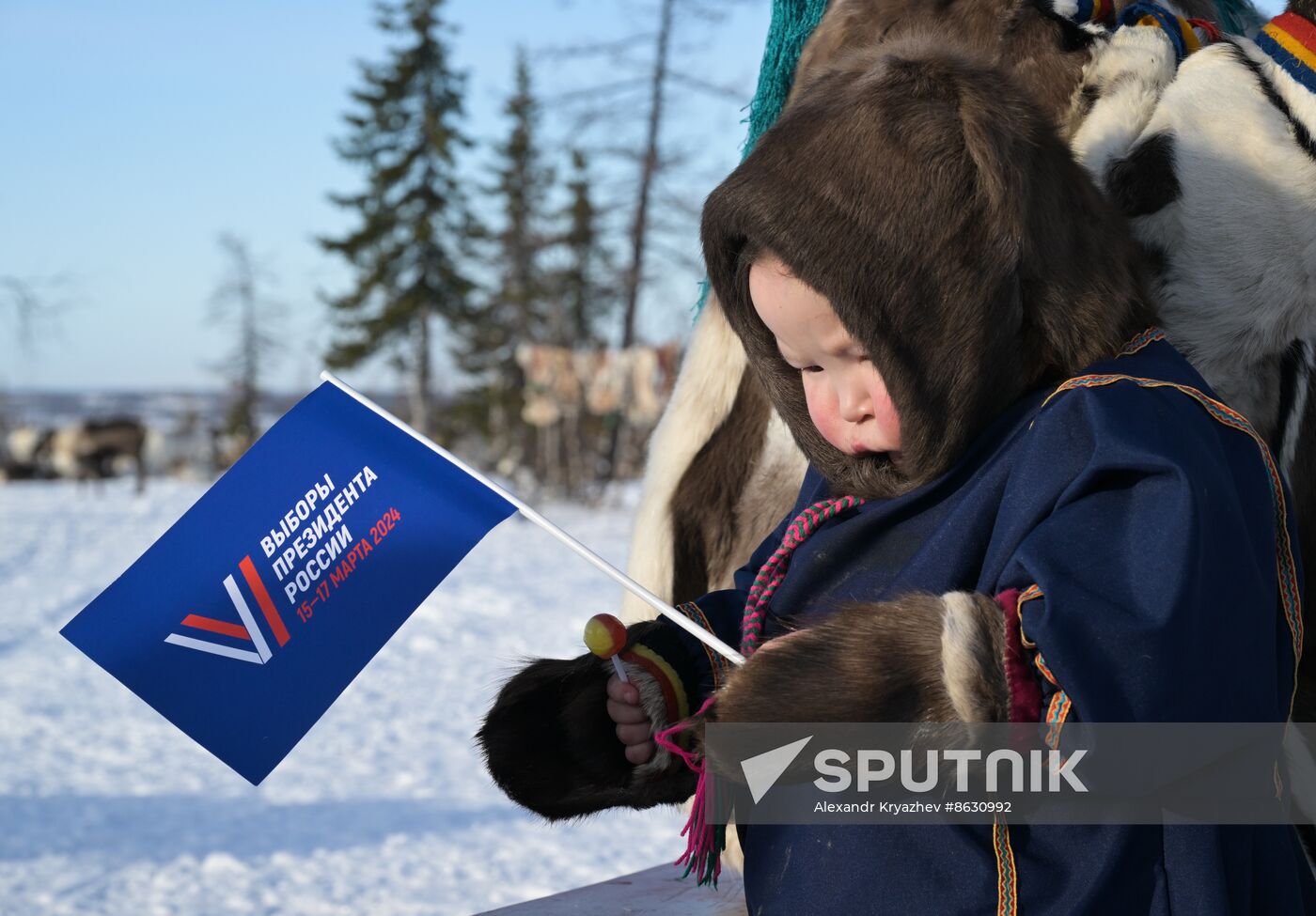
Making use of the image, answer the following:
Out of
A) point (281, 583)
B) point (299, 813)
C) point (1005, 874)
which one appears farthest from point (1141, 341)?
point (299, 813)

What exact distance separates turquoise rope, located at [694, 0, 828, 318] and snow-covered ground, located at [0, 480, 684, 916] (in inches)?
72.4

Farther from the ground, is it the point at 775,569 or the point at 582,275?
the point at 775,569

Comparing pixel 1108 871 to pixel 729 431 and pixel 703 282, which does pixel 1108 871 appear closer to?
pixel 729 431

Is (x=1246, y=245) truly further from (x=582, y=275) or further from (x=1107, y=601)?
(x=582, y=275)

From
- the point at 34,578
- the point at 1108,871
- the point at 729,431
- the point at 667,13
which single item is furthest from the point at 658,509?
the point at 667,13

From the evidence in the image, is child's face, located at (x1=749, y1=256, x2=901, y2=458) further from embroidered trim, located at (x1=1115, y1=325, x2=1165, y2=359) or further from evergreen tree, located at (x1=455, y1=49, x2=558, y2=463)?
evergreen tree, located at (x1=455, y1=49, x2=558, y2=463)

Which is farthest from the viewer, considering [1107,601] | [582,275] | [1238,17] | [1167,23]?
[582,275]

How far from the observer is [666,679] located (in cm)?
160

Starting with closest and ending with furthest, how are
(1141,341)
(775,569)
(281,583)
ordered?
(1141,341) → (775,569) → (281,583)

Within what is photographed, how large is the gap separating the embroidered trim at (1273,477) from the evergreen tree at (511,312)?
2196cm

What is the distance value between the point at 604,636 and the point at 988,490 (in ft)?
1.73

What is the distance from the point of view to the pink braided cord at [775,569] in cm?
157

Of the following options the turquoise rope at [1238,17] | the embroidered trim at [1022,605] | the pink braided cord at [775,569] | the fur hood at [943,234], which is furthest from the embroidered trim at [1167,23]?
the embroidered trim at [1022,605]

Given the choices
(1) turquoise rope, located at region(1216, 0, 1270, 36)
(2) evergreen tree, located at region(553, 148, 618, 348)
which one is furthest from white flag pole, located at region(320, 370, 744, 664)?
(2) evergreen tree, located at region(553, 148, 618, 348)
